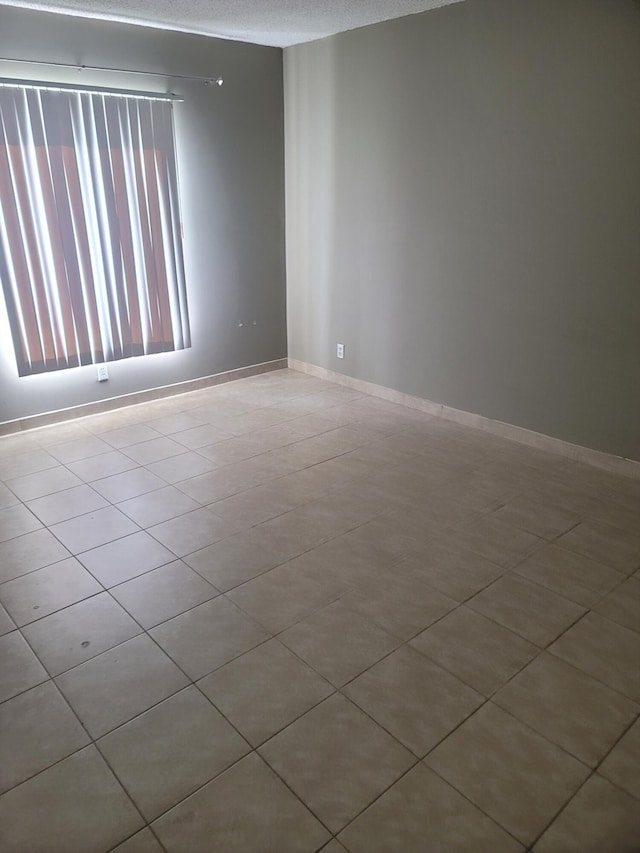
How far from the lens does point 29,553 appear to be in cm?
259

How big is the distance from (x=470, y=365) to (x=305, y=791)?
2.85 m

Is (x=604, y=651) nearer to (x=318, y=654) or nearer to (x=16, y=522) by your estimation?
(x=318, y=654)

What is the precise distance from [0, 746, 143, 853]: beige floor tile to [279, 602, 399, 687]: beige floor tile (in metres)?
0.66

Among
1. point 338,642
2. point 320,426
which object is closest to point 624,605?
point 338,642

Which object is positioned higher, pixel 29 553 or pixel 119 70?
pixel 119 70

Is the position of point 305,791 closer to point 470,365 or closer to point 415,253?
point 470,365

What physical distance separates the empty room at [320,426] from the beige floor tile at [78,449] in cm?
3

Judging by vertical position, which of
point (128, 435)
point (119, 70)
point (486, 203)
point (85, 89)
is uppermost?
point (119, 70)

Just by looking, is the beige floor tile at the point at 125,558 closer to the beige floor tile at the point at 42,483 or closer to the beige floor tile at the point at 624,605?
the beige floor tile at the point at 42,483

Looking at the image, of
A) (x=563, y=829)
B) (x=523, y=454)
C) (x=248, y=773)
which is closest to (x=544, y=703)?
(x=563, y=829)

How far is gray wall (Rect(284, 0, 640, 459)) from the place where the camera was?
303 centimetres

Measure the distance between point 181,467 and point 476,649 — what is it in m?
1.94

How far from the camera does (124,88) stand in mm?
3840

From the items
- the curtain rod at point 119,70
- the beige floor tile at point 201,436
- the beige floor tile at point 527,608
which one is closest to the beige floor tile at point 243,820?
the beige floor tile at point 527,608
